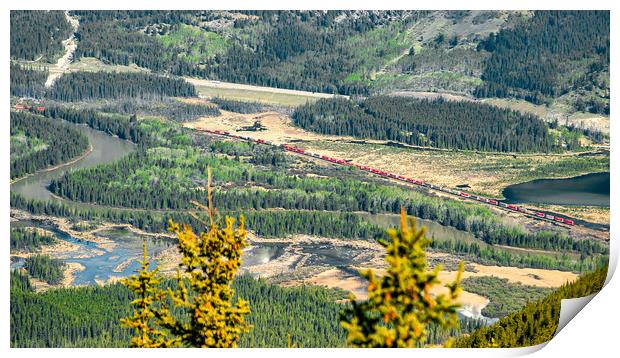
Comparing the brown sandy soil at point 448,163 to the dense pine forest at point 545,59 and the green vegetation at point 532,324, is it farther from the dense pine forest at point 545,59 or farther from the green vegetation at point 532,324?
the green vegetation at point 532,324

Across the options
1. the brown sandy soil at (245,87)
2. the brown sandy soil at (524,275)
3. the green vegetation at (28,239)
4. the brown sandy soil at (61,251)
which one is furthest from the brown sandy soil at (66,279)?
the brown sandy soil at (245,87)

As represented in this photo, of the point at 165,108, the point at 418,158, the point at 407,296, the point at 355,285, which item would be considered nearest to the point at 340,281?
the point at 355,285

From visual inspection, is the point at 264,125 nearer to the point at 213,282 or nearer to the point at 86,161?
the point at 86,161

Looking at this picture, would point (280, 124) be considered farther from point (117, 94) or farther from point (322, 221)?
point (322, 221)

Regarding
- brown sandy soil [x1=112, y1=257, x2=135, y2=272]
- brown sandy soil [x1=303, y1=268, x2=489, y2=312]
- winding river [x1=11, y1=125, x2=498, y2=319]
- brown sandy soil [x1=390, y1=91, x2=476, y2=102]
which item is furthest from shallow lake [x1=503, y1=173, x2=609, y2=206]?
brown sandy soil [x1=112, y1=257, x2=135, y2=272]

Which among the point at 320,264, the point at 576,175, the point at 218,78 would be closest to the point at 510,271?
the point at 320,264

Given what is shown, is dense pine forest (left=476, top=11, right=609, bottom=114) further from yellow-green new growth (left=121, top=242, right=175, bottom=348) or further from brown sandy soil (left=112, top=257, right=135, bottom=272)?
yellow-green new growth (left=121, top=242, right=175, bottom=348)

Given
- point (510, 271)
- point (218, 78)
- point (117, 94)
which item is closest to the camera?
point (510, 271)
